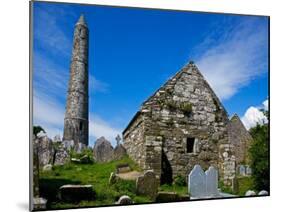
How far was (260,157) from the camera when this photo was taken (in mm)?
9109

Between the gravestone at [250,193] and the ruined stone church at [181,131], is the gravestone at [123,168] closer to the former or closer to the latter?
the ruined stone church at [181,131]

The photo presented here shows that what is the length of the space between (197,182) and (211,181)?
0.24 m

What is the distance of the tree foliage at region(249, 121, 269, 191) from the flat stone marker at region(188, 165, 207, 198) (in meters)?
0.92

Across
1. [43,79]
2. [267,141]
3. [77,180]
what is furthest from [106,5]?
[267,141]

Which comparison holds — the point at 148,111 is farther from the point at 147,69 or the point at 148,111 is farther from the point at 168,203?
the point at 168,203

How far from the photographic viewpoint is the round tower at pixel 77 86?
7.84 m

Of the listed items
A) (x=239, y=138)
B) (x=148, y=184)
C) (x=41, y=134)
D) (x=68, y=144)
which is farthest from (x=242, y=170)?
(x=41, y=134)

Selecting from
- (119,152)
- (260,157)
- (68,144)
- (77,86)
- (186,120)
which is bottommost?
(260,157)

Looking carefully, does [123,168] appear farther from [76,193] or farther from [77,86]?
[77,86]

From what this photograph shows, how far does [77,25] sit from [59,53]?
44cm

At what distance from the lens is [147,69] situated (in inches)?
328

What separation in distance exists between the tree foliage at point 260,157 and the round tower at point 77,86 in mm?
2751

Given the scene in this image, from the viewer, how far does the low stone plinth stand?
25.3 ft

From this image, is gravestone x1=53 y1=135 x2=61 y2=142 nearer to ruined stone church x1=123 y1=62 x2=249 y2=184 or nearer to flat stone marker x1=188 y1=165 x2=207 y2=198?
ruined stone church x1=123 y1=62 x2=249 y2=184
